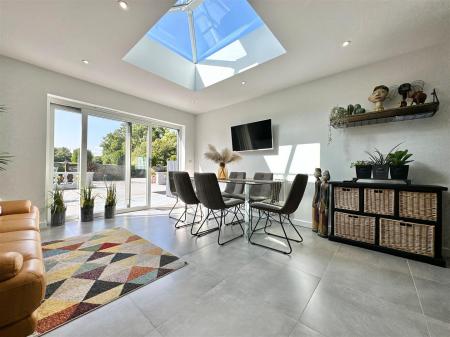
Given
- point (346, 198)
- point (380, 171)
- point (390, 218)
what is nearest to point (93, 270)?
point (346, 198)

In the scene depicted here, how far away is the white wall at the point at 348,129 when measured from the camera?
7.61ft

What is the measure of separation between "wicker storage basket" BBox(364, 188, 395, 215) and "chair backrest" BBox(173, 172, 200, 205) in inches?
92.6

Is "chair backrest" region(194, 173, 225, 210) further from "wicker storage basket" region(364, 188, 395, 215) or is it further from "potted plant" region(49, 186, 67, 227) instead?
"potted plant" region(49, 186, 67, 227)

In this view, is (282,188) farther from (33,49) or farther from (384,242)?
(33,49)

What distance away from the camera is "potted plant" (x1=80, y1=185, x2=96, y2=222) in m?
3.42

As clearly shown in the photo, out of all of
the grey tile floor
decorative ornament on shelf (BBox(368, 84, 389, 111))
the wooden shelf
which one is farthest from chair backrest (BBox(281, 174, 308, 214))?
decorative ornament on shelf (BBox(368, 84, 389, 111))

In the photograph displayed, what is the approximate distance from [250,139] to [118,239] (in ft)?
9.89

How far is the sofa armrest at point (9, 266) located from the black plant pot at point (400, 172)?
11.4ft

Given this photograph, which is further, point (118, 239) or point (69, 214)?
point (69, 214)

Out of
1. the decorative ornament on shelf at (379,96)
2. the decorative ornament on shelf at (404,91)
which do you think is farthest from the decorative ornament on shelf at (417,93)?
the decorative ornament on shelf at (379,96)

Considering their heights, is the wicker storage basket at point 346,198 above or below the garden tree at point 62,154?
below

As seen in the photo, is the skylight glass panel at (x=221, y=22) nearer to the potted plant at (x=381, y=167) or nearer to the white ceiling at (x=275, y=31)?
the white ceiling at (x=275, y=31)

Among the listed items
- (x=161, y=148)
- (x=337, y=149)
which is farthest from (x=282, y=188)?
(x=161, y=148)

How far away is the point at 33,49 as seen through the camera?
2500mm
